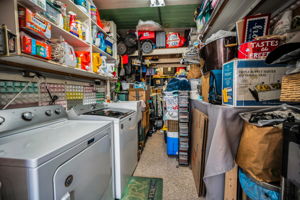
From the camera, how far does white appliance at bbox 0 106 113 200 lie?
53 cm

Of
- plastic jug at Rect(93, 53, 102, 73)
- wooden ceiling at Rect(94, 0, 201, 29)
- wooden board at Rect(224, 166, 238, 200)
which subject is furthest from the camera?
wooden ceiling at Rect(94, 0, 201, 29)

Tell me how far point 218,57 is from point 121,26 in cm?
297

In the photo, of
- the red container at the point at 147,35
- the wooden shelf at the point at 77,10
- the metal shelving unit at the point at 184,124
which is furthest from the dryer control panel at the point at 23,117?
the red container at the point at 147,35

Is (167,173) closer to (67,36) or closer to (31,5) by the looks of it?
(67,36)

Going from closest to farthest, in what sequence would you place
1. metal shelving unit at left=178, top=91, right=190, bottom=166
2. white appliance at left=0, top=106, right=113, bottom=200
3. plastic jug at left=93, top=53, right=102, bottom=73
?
white appliance at left=0, top=106, right=113, bottom=200, plastic jug at left=93, top=53, right=102, bottom=73, metal shelving unit at left=178, top=91, right=190, bottom=166

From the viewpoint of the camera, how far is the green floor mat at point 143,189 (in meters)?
1.49

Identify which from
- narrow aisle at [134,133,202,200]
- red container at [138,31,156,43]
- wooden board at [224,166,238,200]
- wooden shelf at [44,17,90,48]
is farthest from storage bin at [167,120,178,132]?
red container at [138,31,156,43]

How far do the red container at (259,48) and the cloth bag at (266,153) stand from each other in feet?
1.50

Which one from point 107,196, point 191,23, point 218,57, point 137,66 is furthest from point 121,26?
point 107,196

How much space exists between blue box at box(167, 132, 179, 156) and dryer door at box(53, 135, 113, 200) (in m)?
1.30

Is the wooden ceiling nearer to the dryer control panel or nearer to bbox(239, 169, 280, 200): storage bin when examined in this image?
the dryer control panel

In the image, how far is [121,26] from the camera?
3227 mm

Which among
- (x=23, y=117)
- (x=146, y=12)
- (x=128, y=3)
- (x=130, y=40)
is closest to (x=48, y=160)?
(x=23, y=117)

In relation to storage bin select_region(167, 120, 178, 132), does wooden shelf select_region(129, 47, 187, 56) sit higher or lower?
higher
